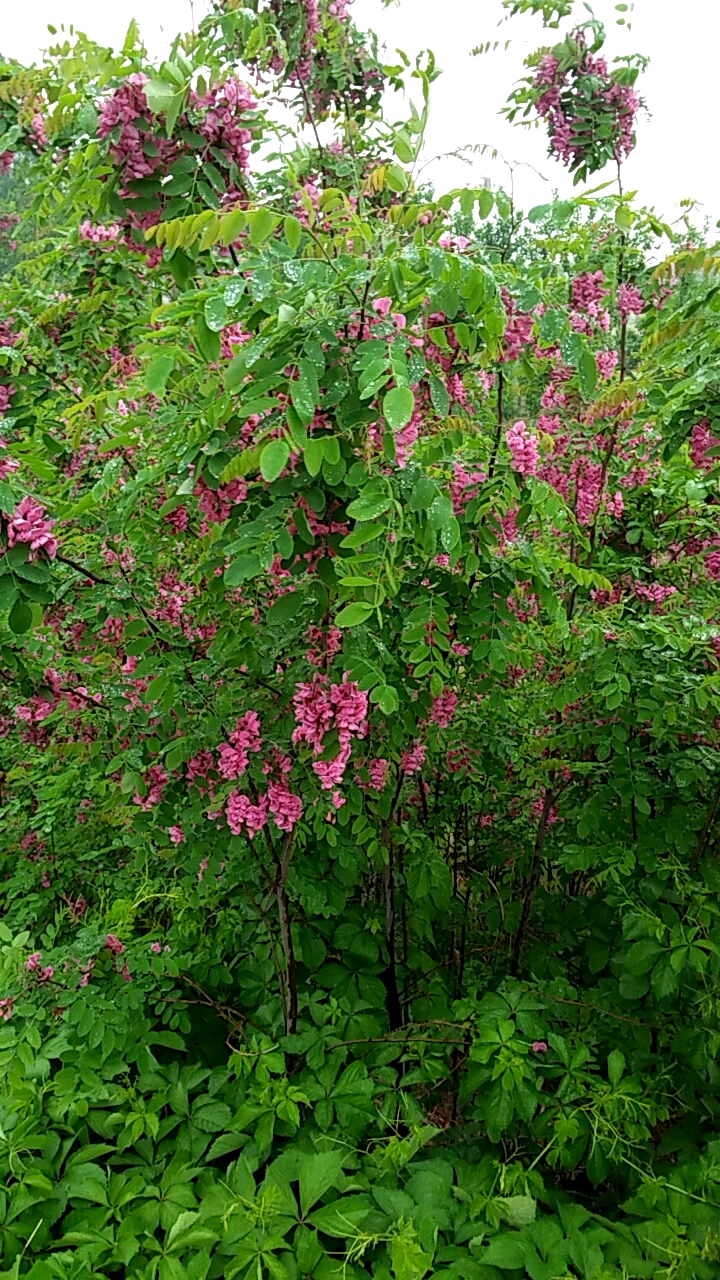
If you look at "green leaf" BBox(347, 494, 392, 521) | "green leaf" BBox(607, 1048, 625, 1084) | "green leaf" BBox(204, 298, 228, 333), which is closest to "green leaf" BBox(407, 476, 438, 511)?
"green leaf" BBox(347, 494, 392, 521)

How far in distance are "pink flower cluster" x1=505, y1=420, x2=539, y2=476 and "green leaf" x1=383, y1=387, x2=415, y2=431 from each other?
2.07 ft

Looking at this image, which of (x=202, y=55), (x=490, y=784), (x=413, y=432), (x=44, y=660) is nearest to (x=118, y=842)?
(x=44, y=660)

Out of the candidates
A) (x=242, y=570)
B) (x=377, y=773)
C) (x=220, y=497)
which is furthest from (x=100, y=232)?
(x=377, y=773)

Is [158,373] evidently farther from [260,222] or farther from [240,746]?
[240,746]

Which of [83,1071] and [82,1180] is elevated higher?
[83,1071]

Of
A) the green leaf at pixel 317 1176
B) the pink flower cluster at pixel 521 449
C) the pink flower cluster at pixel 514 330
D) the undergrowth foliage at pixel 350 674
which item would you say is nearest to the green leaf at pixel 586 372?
the undergrowth foliage at pixel 350 674

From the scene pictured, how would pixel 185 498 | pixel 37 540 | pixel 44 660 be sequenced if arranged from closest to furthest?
pixel 37 540, pixel 185 498, pixel 44 660

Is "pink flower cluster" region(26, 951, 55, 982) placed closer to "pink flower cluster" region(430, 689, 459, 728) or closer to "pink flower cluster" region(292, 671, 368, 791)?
"pink flower cluster" region(292, 671, 368, 791)

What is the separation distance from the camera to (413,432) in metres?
1.57

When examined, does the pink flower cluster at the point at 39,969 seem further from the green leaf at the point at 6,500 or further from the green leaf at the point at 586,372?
the green leaf at the point at 586,372

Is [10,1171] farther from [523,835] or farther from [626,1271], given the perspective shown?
[523,835]

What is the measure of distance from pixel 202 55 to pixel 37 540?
3.23 feet

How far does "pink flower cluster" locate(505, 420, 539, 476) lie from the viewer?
1763 millimetres

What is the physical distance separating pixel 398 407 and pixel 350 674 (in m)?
0.60
